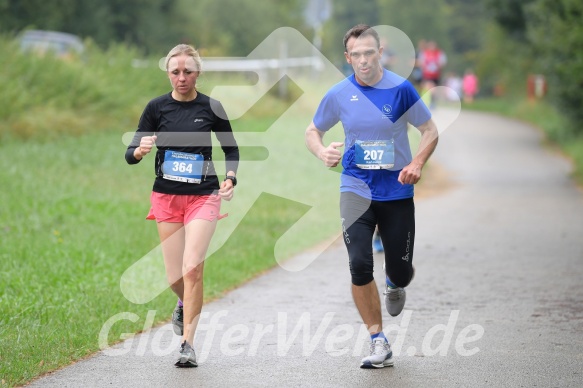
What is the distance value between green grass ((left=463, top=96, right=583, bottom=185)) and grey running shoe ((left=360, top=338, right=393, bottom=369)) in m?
16.3

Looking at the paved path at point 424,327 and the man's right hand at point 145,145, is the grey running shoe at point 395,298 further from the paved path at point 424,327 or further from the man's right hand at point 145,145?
the man's right hand at point 145,145

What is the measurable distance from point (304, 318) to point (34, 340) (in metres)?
2.27

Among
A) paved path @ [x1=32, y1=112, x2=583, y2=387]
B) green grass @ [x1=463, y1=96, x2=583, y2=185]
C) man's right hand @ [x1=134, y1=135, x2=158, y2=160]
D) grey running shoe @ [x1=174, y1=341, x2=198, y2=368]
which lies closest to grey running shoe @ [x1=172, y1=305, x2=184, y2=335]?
paved path @ [x1=32, y1=112, x2=583, y2=387]

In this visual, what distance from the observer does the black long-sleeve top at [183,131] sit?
733 centimetres

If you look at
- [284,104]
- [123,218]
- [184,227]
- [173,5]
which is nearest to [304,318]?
[184,227]

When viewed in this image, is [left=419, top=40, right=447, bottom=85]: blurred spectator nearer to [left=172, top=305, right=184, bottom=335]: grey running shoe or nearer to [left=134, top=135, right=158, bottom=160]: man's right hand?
[left=172, top=305, right=184, bottom=335]: grey running shoe

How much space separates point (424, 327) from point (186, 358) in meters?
2.28

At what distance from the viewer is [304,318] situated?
8.86m

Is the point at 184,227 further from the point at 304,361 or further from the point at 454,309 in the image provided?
the point at 454,309

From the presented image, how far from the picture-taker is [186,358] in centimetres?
700

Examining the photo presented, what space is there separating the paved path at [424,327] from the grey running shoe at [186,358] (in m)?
0.07

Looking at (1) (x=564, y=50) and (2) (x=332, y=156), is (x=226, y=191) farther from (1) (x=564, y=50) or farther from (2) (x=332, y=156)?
(1) (x=564, y=50)

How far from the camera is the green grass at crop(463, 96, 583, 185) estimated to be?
27.1 m

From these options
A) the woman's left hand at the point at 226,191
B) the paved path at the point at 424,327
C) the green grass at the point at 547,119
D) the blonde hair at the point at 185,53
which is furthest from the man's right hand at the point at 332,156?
the green grass at the point at 547,119
